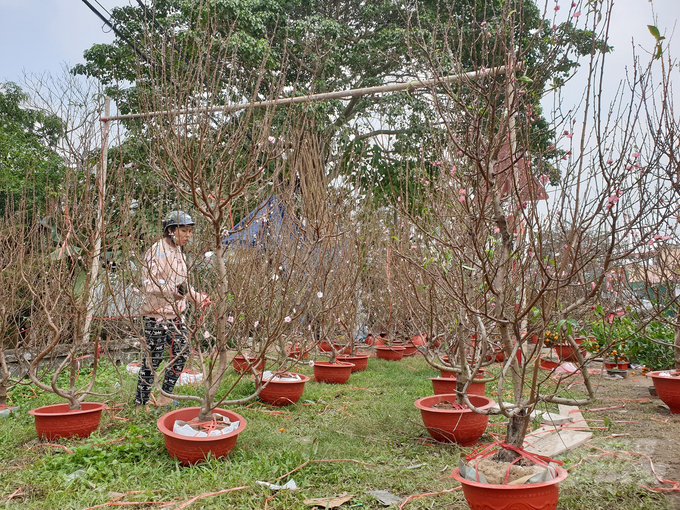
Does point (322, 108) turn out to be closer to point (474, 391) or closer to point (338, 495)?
point (474, 391)

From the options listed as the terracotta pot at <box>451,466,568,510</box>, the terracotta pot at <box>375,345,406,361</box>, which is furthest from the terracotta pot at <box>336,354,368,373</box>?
the terracotta pot at <box>451,466,568,510</box>

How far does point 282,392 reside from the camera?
4816 mm

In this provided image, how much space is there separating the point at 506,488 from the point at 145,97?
9.23 feet

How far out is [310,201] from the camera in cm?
442

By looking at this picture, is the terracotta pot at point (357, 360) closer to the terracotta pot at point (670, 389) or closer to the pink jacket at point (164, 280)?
the pink jacket at point (164, 280)

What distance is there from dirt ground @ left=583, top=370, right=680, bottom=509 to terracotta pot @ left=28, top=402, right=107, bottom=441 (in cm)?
354

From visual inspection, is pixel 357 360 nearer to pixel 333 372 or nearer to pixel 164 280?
pixel 333 372

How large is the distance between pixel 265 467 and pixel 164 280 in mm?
1633

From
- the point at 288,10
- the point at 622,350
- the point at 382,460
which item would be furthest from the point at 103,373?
the point at 288,10

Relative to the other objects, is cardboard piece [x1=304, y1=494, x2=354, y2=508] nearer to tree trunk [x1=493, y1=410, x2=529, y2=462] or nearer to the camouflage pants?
tree trunk [x1=493, y1=410, x2=529, y2=462]

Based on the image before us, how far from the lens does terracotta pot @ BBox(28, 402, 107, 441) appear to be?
355cm

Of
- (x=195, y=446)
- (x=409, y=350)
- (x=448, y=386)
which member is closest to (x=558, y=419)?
(x=448, y=386)

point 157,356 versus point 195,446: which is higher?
point 157,356

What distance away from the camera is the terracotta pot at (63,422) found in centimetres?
355
